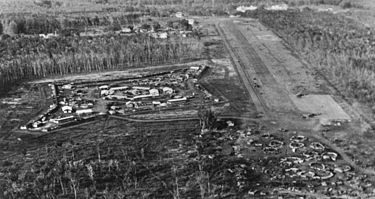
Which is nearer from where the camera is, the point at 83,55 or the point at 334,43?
the point at 83,55

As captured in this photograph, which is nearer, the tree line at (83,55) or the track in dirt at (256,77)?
the track in dirt at (256,77)

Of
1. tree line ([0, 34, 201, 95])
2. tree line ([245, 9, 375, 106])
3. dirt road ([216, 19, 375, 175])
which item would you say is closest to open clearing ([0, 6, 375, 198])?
dirt road ([216, 19, 375, 175])

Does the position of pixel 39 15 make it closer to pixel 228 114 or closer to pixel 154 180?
pixel 228 114

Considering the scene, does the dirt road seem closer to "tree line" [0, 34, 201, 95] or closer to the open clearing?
the open clearing

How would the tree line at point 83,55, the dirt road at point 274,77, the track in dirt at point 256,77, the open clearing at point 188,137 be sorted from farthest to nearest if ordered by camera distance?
the tree line at point 83,55 < the track in dirt at point 256,77 < the dirt road at point 274,77 < the open clearing at point 188,137

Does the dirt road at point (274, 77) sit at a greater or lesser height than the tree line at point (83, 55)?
lesser

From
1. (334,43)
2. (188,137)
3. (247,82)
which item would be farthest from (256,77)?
(188,137)

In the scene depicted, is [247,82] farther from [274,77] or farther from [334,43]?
[334,43]

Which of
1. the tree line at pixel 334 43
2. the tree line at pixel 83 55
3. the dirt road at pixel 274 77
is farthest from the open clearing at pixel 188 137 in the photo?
the tree line at pixel 83 55

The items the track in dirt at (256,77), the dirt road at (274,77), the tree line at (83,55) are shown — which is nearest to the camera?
the dirt road at (274,77)

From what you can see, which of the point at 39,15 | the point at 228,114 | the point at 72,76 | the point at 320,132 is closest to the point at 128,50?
the point at 72,76

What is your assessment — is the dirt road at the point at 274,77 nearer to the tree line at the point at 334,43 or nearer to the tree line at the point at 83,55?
the tree line at the point at 334,43
